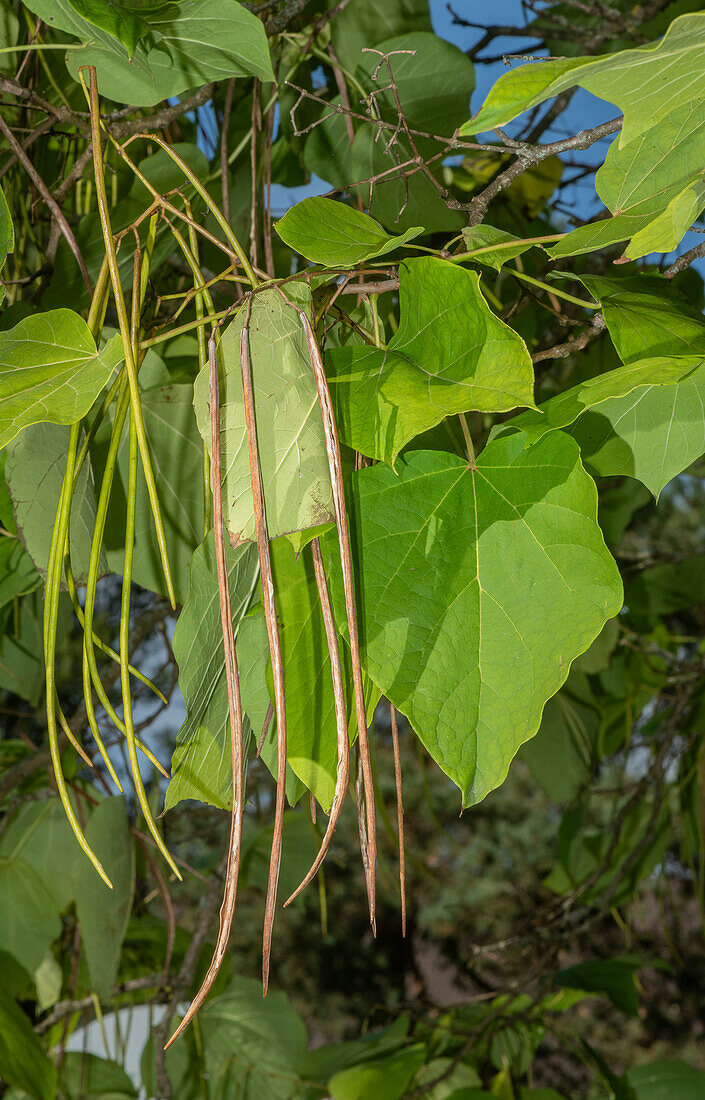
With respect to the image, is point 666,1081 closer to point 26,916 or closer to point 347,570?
point 26,916

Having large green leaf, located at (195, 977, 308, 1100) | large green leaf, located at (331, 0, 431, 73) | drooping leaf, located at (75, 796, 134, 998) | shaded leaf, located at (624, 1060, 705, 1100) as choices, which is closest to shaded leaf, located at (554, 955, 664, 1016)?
shaded leaf, located at (624, 1060, 705, 1100)

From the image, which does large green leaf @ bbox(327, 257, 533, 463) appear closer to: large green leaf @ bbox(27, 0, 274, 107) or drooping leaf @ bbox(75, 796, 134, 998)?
large green leaf @ bbox(27, 0, 274, 107)

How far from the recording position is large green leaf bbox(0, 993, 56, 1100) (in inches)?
15.7

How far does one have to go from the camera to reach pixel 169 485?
0.98ft

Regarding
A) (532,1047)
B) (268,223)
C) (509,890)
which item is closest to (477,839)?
(509,890)

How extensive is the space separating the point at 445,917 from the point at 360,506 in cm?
125

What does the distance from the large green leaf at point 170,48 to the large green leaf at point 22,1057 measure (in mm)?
412

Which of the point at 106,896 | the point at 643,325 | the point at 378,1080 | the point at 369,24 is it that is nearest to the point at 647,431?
the point at 643,325

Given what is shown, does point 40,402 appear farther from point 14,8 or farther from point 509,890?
point 509,890

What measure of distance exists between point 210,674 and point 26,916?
39 cm

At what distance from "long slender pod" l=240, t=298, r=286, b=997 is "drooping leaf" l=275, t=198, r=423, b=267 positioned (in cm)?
2

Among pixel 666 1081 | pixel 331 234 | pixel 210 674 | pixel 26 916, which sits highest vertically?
pixel 331 234

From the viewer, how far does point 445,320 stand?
0.58 ft

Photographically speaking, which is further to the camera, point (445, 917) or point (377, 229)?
point (445, 917)
